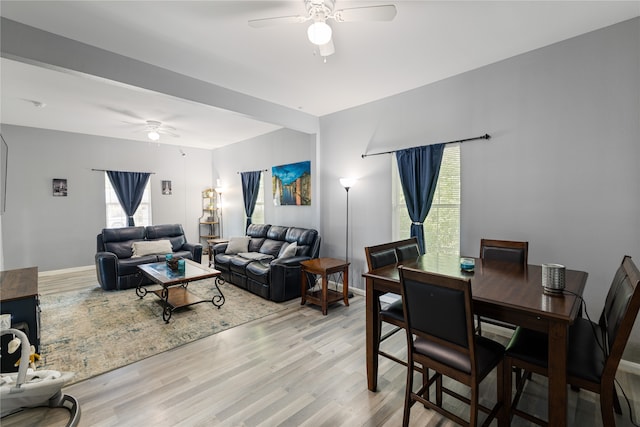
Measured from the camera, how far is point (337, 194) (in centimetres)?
468

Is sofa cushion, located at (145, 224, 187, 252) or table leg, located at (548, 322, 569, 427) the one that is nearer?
table leg, located at (548, 322, 569, 427)

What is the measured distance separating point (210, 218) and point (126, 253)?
8.94ft

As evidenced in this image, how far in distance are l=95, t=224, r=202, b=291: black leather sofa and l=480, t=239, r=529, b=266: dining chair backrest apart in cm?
490

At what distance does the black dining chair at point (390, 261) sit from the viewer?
2.12m

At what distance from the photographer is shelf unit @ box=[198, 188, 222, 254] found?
7.72m

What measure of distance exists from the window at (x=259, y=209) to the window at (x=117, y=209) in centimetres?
261

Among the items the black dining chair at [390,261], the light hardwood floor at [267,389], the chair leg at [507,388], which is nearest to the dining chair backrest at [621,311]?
the chair leg at [507,388]

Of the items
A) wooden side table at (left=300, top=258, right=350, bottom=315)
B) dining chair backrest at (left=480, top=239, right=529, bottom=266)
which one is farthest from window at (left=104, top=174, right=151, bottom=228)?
dining chair backrest at (left=480, top=239, right=529, bottom=266)

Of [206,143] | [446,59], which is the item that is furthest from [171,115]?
[446,59]

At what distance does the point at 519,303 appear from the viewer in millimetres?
1562

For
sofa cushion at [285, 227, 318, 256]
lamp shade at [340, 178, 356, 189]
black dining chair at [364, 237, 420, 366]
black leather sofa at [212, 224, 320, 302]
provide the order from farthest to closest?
1. sofa cushion at [285, 227, 318, 256]
2. lamp shade at [340, 178, 356, 189]
3. black leather sofa at [212, 224, 320, 302]
4. black dining chair at [364, 237, 420, 366]

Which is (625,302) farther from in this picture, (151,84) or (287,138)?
(287,138)

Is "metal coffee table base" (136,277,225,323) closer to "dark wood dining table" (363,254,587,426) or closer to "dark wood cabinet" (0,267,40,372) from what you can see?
"dark wood cabinet" (0,267,40,372)

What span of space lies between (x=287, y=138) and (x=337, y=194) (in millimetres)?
1744
